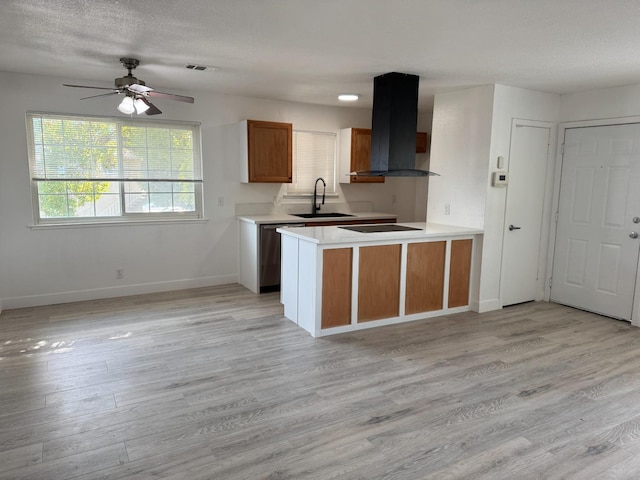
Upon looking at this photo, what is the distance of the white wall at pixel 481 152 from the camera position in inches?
177

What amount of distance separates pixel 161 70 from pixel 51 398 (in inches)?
115

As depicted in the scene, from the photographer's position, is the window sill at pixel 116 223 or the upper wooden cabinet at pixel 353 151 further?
the upper wooden cabinet at pixel 353 151

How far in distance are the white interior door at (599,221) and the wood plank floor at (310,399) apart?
0.44 meters

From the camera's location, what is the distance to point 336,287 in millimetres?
3930

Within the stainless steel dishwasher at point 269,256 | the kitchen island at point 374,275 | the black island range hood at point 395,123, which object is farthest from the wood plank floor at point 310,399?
the black island range hood at point 395,123

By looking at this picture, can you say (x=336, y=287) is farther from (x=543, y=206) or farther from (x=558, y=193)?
(x=558, y=193)

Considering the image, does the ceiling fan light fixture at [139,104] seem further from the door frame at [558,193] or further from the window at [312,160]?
the door frame at [558,193]

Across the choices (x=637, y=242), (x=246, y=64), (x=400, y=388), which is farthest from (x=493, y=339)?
(x=246, y=64)

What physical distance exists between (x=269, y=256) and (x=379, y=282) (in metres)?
1.64

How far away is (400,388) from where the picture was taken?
2.97 meters

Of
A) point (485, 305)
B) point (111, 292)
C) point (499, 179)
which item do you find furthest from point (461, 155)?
point (111, 292)

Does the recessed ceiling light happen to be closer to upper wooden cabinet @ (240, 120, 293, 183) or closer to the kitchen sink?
upper wooden cabinet @ (240, 120, 293, 183)

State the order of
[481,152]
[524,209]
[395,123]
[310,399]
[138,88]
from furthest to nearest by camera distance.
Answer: [524,209], [481,152], [395,123], [138,88], [310,399]

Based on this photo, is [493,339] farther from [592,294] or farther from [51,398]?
[51,398]
